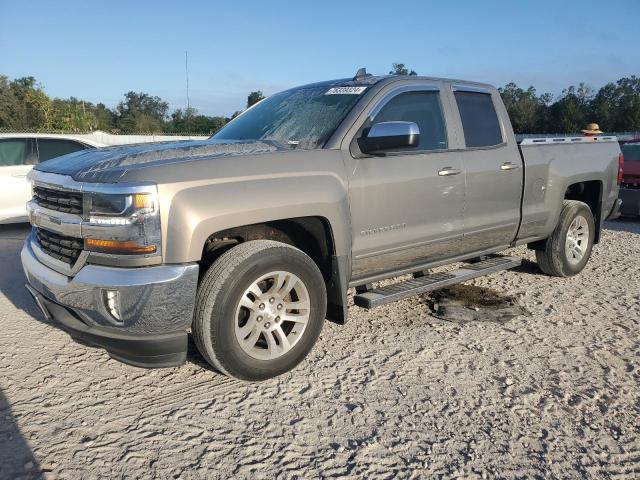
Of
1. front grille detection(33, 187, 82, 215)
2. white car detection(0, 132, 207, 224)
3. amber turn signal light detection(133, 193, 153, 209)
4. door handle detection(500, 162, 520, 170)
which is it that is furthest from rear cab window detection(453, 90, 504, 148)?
white car detection(0, 132, 207, 224)

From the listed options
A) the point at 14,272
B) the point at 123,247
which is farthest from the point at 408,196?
the point at 14,272

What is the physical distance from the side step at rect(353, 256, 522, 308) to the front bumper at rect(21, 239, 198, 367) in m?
1.33

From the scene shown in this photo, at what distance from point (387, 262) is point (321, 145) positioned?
991mm

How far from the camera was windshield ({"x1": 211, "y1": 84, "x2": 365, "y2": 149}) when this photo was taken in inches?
150

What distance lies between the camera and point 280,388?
321 centimetres

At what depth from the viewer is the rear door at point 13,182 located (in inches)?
315

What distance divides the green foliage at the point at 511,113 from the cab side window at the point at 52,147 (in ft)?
99.9

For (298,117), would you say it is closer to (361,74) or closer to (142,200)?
(361,74)

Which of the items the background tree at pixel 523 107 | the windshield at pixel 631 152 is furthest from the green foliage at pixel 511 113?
the windshield at pixel 631 152

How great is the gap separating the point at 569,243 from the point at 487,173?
1.85m

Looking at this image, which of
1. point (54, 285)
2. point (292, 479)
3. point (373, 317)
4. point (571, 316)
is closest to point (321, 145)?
point (373, 317)

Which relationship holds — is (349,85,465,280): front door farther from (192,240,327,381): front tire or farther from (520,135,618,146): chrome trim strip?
(520,135,618,146): chrome trim strip

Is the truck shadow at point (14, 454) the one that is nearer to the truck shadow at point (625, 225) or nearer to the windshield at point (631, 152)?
the truck shadow at point (625, 225)

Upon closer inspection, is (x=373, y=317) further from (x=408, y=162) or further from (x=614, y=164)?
(x=614, y=164)
